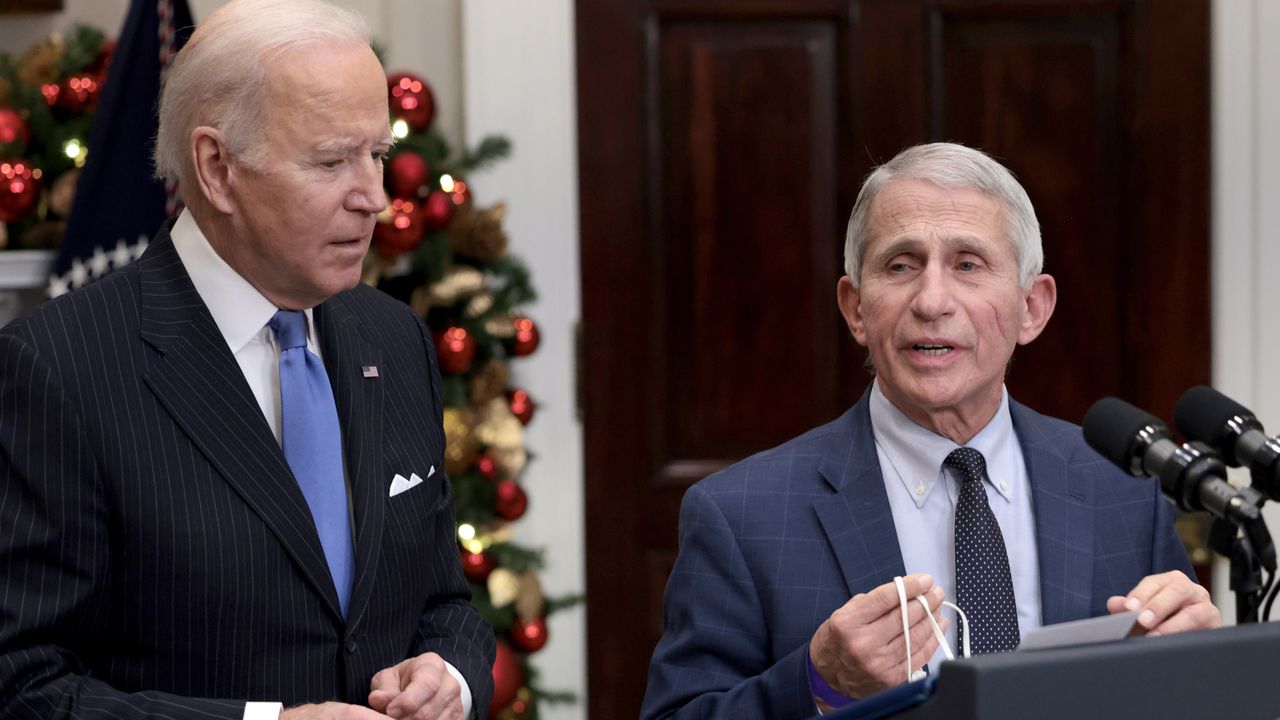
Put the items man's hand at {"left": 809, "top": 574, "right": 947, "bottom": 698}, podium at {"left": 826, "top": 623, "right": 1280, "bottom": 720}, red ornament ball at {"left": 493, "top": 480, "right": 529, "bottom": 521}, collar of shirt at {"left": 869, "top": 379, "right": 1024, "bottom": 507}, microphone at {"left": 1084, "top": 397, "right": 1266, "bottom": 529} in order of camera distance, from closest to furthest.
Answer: podium at {"left": 826, "top": 623, "right": 1280, "bottom": 720} → microphone at {"left": 1084, "top": 397, "right": 1266, "bottom": 529} → man's hand at {"left": 809, "top": 574, "right": 947, "bottom": 698} → collar of shirt at {"left": 869, "top": 379, "right": 1024, "bottom": 507} → red ornament ball at {"left": 493, "top": 480, "right": 529, "bottom": 521}

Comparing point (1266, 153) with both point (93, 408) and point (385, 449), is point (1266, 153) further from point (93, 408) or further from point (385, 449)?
point (93, 408)

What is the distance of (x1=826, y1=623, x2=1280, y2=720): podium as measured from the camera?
1075mm

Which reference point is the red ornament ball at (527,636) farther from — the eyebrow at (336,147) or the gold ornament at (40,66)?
the eyebrow at (336,147)

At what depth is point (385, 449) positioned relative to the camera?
1744 millimetres

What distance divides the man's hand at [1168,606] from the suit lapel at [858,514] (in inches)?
12.9

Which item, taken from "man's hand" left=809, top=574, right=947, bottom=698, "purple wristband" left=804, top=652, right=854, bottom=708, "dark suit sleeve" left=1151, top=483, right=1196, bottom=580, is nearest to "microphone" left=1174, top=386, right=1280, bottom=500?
"man's hand" left=809, top=574, right=947, bottom=698

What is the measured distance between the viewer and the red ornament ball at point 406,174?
10.5ft

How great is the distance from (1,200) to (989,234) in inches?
84.9

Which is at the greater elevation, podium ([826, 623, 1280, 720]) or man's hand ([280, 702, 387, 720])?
podium ([826, 623, 1280, 720])

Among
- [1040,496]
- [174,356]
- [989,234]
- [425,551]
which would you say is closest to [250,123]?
[174,356]

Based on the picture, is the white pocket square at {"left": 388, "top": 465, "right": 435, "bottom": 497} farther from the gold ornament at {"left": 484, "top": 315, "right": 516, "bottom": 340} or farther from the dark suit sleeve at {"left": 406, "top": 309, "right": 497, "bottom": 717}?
the gold ornament at {"left": 484, "top": 315, "right": 516, "bottom": 340}

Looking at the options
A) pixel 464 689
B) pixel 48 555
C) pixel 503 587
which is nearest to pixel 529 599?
pixel 503 587

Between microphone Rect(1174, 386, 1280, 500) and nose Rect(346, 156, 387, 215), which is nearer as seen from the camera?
microphone Rect(1174, 386, 1280, 500)

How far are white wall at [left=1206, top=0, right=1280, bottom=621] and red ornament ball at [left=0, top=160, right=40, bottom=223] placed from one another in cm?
260
